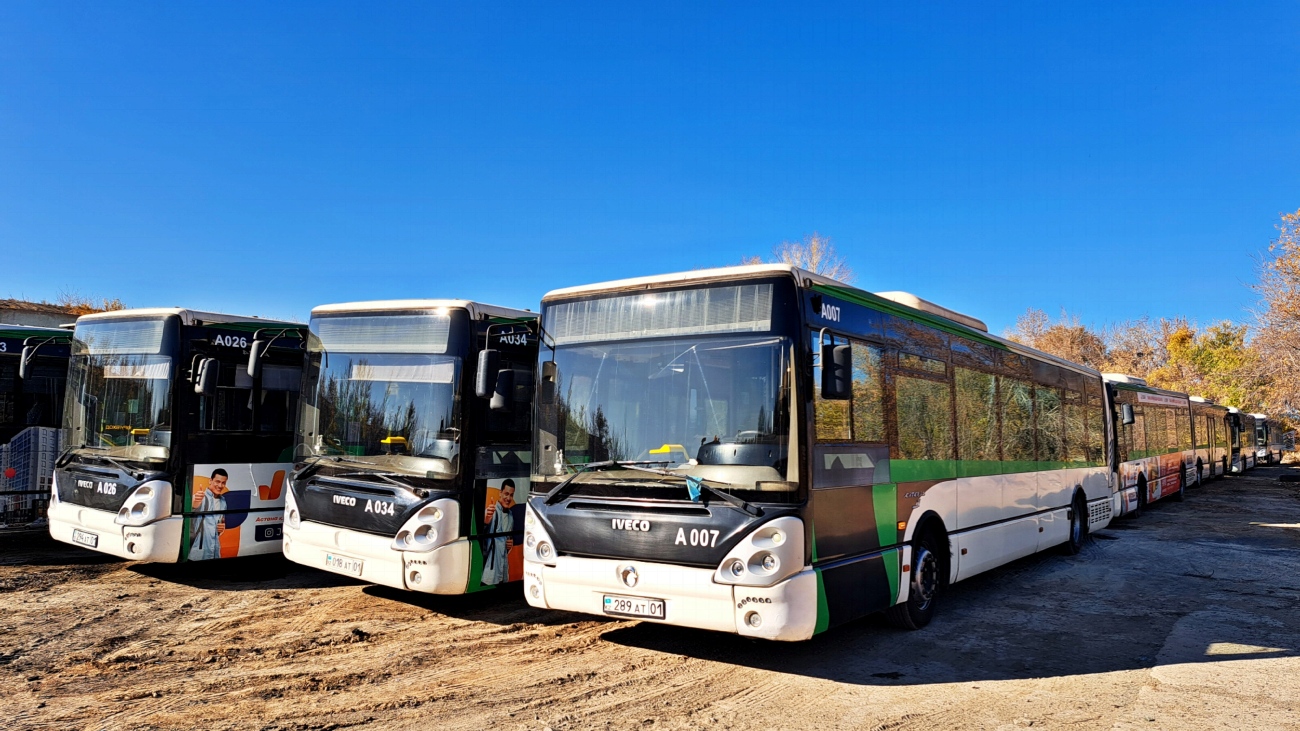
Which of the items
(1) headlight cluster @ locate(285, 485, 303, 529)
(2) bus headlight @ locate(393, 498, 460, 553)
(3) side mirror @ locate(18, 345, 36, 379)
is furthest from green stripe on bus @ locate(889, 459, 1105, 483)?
(3) side mirror @ locate(18, 345, 36, 379)

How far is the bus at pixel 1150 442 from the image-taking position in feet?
58.2

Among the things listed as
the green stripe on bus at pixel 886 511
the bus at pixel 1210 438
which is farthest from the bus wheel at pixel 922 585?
the bus at pixel 1210 438

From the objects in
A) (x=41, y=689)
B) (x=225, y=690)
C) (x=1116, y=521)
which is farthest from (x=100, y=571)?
(x=1116, y=521)

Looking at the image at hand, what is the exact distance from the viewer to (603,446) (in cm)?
657

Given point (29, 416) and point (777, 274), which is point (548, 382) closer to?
point (777, 274)

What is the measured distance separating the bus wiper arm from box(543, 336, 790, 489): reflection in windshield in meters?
0.03

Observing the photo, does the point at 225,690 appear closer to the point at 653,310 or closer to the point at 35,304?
the point at 653,310

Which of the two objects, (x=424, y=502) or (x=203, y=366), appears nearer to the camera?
(x=424, y=502)

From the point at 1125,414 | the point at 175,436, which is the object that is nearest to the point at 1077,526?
the point at 1125,414

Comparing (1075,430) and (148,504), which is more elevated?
A: (1075,430)

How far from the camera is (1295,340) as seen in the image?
1066 inches

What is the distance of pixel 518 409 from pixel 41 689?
14.3 feet

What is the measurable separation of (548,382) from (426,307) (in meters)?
1.87

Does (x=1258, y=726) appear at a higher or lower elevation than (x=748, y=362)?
lower
